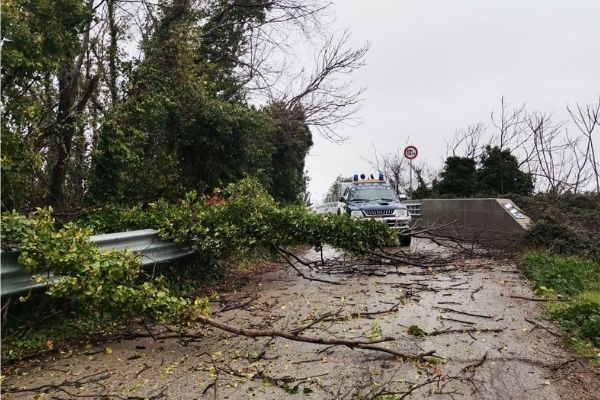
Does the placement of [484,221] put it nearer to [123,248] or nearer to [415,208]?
[415,208]

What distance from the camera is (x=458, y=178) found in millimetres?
25906

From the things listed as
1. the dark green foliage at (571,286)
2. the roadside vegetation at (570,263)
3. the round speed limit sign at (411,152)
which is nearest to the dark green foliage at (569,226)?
the roadside vegetation at (570,263)

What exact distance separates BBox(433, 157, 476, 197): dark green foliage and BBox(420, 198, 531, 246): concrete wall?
23.9 feet

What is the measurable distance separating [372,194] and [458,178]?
11326mm

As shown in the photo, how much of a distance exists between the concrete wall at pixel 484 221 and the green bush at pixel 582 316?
18.7 feet

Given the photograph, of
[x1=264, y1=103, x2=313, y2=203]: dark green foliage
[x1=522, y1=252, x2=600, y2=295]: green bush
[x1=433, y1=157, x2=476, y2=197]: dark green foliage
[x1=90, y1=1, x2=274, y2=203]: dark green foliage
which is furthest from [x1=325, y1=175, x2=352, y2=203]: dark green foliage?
[x1=522, y1=252, x2=600, y2=295]: green bush

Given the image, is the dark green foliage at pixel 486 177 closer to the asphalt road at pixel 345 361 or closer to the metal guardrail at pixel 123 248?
the asphalt road at pixel 345 361

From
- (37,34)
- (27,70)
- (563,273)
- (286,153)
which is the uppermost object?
(37,34)

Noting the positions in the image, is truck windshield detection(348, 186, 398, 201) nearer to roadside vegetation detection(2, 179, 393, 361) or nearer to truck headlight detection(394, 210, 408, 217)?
truck headlight detection(394, 210, 408, 217)

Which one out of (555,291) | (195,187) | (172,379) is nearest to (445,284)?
(555,291)

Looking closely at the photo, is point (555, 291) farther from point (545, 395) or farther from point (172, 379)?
point (172, 379)

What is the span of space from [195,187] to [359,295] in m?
7.23

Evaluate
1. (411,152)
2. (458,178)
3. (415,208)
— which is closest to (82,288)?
(415,208)

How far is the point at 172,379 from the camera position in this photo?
Result: 404 centimetres
